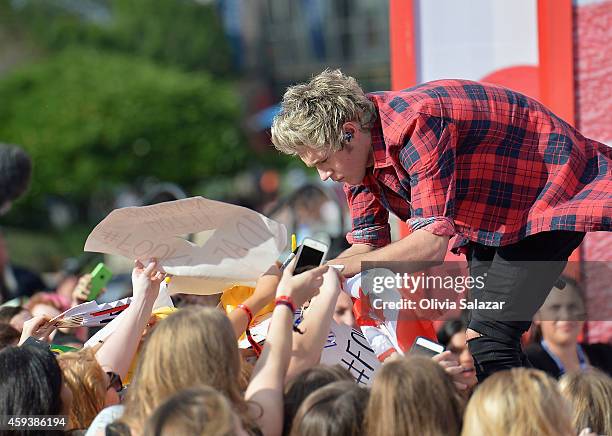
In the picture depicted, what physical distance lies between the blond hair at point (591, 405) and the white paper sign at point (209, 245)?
1.12 m

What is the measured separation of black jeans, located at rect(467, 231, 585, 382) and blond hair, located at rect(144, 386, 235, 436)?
132 centimetres

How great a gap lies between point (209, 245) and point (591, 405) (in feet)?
4.65

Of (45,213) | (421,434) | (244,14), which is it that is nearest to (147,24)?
(244,14)

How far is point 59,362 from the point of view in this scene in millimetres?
3246

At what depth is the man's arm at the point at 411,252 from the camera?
11.0 ft

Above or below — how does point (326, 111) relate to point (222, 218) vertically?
above

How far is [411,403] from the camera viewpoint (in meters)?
2.68

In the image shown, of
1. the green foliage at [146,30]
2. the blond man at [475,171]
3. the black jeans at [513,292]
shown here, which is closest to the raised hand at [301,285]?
the blond man at [475,171]

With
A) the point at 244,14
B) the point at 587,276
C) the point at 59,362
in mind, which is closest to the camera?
the point at 59,362

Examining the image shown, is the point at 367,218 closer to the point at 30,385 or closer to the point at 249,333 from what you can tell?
the point at 249,333

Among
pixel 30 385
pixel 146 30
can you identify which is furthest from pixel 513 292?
pixel 146 30

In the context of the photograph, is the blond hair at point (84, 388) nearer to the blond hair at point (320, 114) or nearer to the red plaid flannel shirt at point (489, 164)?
the blond hair at point (320, 114)

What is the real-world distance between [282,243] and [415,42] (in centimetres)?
218

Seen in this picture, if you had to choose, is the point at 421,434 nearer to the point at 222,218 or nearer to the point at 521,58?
the point at 222,218
